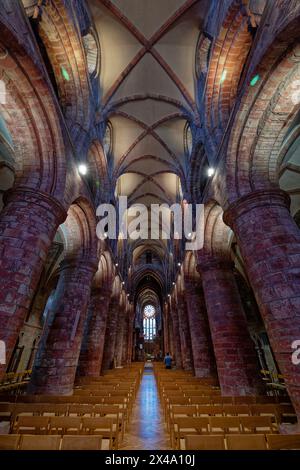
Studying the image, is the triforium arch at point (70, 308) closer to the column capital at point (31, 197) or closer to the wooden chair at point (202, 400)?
the column capital at point (31, 197)

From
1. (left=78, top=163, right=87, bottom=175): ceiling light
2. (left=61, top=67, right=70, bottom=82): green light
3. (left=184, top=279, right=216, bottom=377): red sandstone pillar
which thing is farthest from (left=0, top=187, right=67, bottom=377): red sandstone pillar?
(left=184, top=279, right=216, bottom=377): red sandstone pillar

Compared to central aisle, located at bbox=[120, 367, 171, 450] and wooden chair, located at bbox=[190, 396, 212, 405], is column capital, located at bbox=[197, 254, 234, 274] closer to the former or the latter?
wooden chair, located at bbox=[190, 396, 212, 405]

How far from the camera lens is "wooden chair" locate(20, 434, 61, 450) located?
2495mm

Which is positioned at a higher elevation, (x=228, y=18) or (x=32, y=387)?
(x=228, y=18)

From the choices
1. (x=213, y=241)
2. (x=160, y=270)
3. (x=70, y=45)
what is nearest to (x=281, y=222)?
(x=213, y=241)

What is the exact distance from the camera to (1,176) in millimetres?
11055

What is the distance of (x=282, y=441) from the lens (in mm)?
2652

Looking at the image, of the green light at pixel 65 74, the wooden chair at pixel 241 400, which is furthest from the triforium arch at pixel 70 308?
the wooden chair at pixel 241 400

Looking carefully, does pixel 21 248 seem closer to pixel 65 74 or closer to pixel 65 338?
pixel 65 338

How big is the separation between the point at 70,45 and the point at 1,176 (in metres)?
6.60

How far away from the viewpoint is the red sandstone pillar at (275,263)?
421cm

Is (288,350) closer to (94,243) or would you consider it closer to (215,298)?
(215,298)

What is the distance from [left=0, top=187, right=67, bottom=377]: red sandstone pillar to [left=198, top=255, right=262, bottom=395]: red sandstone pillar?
602 cm

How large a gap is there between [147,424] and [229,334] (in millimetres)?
3639
